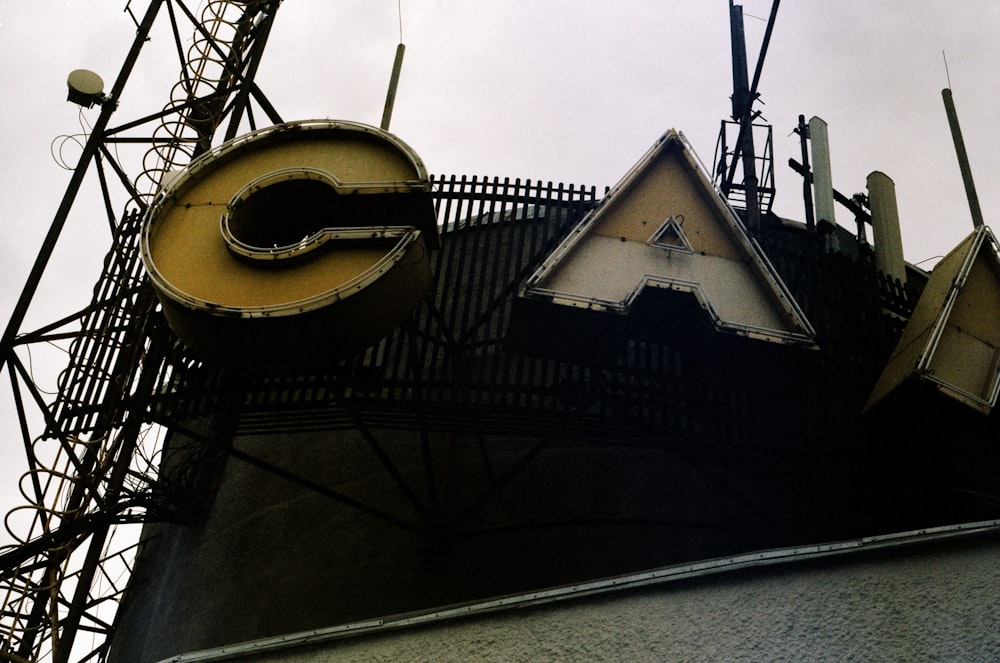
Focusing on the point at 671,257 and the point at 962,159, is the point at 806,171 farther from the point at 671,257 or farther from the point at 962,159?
the point at 671,257

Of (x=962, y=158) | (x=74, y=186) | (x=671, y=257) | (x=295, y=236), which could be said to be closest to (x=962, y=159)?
(x=962, y=158)

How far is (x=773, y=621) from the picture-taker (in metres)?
6.91

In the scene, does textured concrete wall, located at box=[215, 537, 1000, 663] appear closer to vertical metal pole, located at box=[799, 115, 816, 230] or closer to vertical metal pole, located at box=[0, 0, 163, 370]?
vertical metal pole, located at box=[0, 0, 163, 370]

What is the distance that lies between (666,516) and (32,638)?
7.96m

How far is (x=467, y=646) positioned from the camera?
23.6ft

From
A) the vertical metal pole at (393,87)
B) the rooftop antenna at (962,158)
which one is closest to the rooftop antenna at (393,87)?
the vertical metal pole at (393,87)

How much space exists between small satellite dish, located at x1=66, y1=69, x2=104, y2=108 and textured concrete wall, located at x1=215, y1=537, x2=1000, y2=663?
1056cm

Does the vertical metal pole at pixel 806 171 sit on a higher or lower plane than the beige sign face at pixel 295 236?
higher

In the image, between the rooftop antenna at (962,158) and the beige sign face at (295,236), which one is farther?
the rooftop antenna at (962,158)

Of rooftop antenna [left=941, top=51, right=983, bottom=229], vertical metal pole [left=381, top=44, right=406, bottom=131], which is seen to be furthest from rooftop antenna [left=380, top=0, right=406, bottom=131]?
rooftop antenna [left=941, top=51, right=983, bottom=229]

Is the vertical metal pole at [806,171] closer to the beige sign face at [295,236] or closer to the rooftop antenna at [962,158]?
the rooftop antenna at [962,158]

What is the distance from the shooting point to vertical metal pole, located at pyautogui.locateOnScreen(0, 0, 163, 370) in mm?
13586

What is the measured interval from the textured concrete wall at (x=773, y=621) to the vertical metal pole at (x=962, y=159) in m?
9.83

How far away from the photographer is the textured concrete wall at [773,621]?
676 cm
